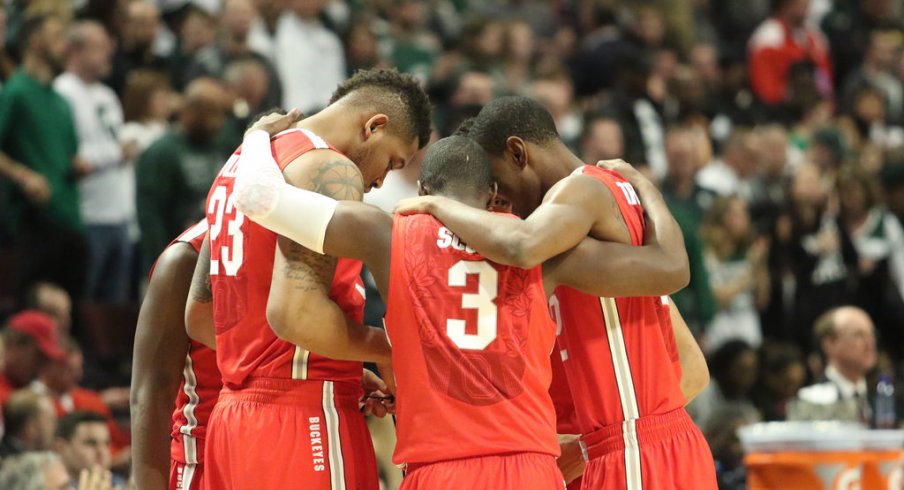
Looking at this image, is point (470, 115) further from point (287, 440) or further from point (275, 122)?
point (287, 440)

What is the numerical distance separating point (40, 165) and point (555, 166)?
6688mm

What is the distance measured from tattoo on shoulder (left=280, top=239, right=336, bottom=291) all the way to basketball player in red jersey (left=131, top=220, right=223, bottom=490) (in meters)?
0.91

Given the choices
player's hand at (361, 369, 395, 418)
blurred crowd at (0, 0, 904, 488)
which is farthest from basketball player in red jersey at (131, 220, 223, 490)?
blurred crowd at (0, 0, 904, 488)

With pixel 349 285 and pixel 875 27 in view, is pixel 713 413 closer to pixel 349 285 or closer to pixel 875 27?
pixel 349 285

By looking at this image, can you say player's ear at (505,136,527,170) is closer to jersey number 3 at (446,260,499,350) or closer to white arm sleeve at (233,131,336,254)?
jersey number 3 at (446,260,499,350)

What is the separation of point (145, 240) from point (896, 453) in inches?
232

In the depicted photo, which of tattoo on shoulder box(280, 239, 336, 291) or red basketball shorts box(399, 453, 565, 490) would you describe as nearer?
red basketball shorts box(399, 453, 565, 490)

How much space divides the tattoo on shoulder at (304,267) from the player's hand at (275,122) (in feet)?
2.34

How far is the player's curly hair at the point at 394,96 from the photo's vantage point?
5.51 m

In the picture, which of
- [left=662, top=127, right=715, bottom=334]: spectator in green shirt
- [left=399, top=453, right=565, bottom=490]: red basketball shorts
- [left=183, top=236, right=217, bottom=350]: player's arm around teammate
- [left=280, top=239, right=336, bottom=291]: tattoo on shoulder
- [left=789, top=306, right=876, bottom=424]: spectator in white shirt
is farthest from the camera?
[left=662, top=127, right=715, bottom=334]: spectator in green shirt

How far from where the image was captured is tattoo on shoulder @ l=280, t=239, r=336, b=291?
492cm

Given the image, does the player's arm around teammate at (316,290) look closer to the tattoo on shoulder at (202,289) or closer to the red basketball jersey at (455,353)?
the red basketball jersey at (455,353)

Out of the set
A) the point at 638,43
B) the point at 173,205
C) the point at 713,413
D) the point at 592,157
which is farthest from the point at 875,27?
the point at 173,205

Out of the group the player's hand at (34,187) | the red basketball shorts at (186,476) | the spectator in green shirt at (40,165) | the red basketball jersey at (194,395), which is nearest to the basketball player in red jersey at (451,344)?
the red basketball jersey at (194,395)
